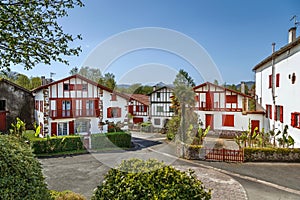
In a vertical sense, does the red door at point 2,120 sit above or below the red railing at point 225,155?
above

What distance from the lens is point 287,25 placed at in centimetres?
1656

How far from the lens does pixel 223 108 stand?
75.0ft

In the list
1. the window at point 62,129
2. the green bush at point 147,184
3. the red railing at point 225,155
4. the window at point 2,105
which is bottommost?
the red railing at point 225,155

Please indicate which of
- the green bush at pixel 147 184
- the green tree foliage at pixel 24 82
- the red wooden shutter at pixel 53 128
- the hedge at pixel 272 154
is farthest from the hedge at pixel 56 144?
the green tree foliage at pixel 24 82

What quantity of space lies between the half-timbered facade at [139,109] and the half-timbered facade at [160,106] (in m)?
1.06

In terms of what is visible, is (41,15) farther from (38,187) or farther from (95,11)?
(38,187)

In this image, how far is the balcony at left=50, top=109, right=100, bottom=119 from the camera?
18.6 meters

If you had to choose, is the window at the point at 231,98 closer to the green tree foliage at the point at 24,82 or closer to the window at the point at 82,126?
the window at the point at 82,126

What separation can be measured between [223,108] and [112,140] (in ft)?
40.0

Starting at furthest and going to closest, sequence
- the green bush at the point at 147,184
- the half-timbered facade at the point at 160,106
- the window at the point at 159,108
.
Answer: the window at the point at 159,108 < the half-timbered facade at the point at 160,106 < the green bush at the point at 147,184

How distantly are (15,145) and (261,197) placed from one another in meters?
7.57

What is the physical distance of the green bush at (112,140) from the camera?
1703 centimetres

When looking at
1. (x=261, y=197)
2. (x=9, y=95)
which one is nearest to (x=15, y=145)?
(x=261, y=197)

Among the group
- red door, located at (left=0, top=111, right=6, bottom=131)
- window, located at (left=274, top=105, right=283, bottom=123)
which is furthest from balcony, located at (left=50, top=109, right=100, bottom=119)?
window, located at (left=274, top=105, right=283, bottom=123)
